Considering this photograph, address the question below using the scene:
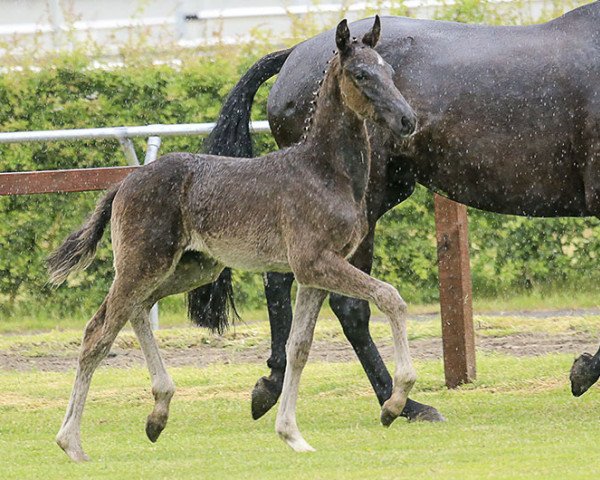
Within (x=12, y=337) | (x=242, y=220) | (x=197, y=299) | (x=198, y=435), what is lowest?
(x=12, y=337)

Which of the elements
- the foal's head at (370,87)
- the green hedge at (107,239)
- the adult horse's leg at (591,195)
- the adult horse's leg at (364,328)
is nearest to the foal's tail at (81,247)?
the foal's head at (370,87)

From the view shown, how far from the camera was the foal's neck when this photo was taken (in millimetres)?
6895

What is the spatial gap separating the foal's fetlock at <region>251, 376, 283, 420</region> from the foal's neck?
6.11 feet

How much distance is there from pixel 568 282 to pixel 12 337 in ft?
15.8

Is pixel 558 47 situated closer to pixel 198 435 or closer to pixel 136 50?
pixel 198 435

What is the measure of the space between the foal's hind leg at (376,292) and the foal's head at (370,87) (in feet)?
2.19

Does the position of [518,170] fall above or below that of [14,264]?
above

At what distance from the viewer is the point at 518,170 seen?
8047 millimetres

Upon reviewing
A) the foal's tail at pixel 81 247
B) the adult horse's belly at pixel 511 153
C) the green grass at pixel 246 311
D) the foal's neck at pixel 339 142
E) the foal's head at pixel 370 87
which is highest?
the foal's head at pixel 370 87

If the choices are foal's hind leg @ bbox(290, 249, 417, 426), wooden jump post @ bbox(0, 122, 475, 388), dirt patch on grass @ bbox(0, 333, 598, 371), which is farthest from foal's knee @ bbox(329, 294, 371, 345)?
dirt patch on grass @ bbox(0, 333, 598, 371)

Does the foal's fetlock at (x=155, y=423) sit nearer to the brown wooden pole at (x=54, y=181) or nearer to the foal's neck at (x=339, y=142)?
the foal's neck at (x=339, y=142)

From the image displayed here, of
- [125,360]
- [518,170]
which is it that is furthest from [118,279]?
[125,360]

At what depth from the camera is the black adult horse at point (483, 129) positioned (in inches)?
315

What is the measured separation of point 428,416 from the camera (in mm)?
8062
